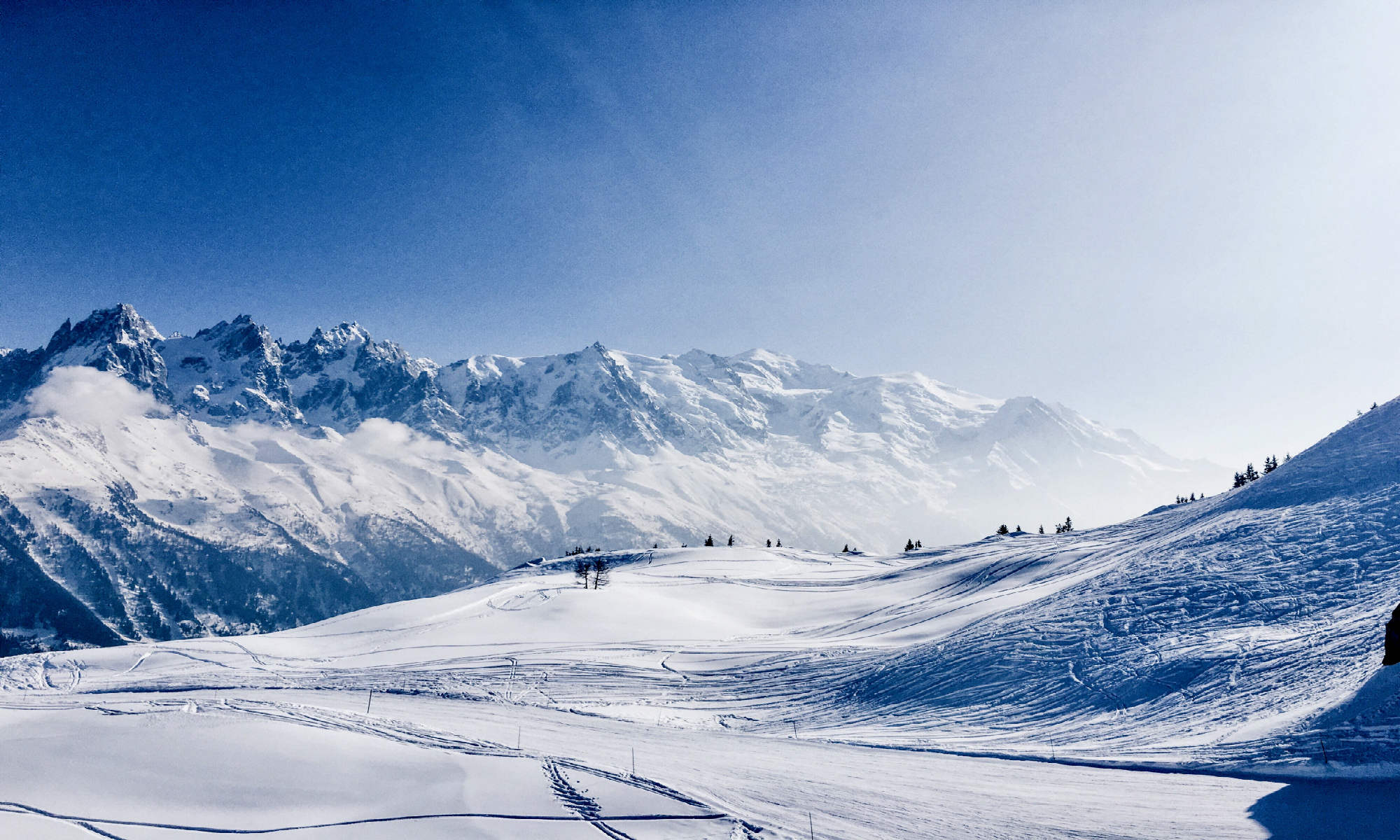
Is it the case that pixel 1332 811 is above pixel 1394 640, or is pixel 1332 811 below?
below

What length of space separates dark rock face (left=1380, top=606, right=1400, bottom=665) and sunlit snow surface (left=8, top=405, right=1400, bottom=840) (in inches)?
19.3

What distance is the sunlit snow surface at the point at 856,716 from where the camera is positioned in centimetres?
1599

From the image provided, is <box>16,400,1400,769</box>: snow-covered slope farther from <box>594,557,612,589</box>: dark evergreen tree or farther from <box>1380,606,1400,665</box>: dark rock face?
<box>594,557,612,589</box>: dark evergreen tree

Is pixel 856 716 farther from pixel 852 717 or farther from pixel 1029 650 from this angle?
pixel 1029 650

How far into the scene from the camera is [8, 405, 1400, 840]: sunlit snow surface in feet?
52.5

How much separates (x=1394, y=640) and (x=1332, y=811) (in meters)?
4.75

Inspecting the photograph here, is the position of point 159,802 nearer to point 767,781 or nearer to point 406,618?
point 767,781

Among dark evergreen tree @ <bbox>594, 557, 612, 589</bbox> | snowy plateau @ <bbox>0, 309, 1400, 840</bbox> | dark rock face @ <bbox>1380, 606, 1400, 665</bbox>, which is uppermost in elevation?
dark rock face @ <bbox>1380, 606, 1400, 665</bbox>

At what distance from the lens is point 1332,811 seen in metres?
14.0

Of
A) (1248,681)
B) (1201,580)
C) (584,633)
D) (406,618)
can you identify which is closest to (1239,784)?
(1248,681)

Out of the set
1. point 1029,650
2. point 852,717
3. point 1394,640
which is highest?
point 1394,640

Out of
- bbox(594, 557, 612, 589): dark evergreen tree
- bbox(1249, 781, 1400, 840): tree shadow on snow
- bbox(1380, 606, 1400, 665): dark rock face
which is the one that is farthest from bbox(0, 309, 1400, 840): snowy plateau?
bbox(594, 557, 612, 589): dark evergreen tree

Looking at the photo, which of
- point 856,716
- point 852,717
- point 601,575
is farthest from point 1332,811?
point 601,575

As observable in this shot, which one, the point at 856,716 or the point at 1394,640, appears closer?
the point at 1394,640
